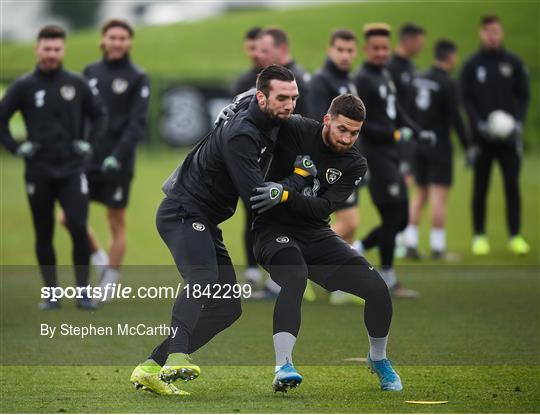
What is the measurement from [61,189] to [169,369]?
4518 millimetres

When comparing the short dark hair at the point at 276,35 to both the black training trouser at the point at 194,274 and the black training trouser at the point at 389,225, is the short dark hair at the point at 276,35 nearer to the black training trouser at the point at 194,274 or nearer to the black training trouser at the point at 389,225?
the black training trouser at the point at 389,225

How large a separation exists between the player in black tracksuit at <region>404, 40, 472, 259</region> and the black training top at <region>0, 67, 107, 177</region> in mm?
5194

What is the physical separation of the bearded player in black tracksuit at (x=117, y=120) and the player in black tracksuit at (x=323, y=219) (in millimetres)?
4498

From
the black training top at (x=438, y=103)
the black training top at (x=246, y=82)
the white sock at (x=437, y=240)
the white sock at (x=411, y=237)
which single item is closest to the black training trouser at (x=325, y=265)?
the black training top at (x=246, y=82)

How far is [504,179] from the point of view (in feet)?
49.2

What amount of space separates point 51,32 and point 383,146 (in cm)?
327

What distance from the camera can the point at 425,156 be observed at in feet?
51.6

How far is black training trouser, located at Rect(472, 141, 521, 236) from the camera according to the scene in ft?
49.1

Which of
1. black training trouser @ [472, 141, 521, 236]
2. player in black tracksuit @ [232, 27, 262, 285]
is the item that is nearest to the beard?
player in black tracksuit @ [232, 27, 262, 285]

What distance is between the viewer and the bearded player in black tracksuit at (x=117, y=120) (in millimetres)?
11938

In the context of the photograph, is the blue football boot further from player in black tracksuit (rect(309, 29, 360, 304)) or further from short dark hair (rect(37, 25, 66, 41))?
short dark hair (rect(37, 25, 66, 41))

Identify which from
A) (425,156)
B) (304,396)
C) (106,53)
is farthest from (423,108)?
(304,396)

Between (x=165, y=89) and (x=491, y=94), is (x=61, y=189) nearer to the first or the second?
(x=491, y=94)

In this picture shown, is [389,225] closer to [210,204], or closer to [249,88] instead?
[249,88]
